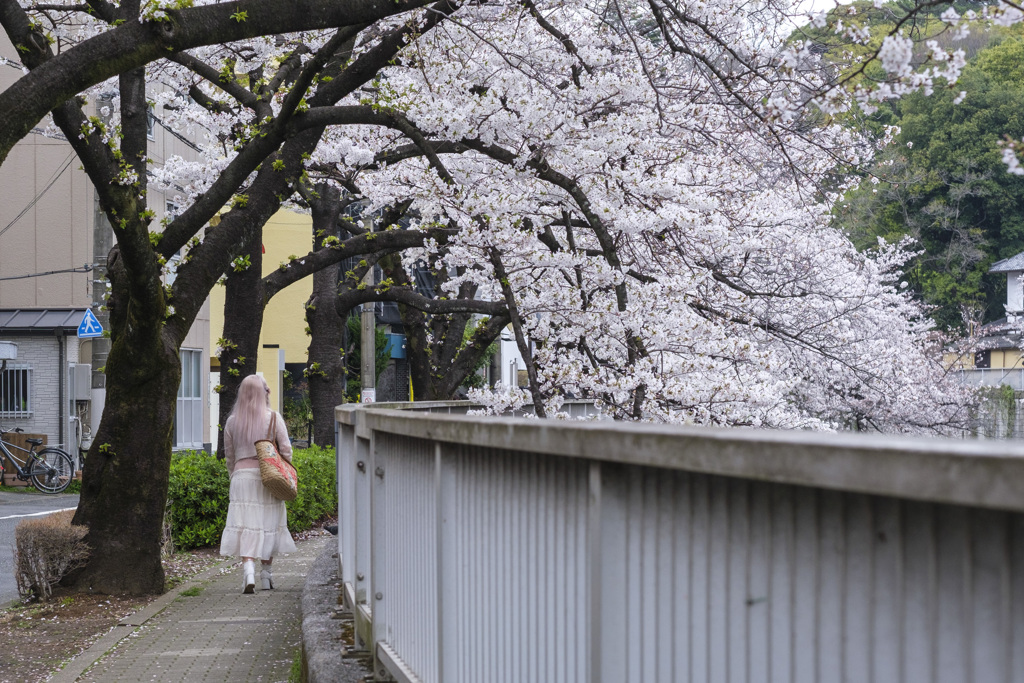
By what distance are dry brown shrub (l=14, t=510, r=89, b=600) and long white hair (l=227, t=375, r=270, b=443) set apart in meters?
1.48

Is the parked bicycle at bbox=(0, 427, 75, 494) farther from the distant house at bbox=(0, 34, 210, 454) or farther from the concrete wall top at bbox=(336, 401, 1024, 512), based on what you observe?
the concrete wall top at bbox=(336, 401, 1024, 512)

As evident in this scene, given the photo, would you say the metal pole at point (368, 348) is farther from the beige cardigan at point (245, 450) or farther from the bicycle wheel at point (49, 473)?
the beige cardigan at point (245, 450)

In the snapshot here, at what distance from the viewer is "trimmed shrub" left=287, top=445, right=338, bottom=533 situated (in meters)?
14.9

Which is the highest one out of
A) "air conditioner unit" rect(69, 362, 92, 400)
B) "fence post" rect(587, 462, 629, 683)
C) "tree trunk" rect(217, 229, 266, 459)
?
"tree trunk" rect(217, 229, 266, 459)

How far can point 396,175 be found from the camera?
16609mm

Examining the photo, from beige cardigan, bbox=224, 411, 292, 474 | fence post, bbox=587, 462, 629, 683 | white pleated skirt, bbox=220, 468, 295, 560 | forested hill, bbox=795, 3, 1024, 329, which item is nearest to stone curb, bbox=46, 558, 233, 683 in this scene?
white pleated skirt, bbox=220, 468, 295, 560

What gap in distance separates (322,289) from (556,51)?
17.8 feet

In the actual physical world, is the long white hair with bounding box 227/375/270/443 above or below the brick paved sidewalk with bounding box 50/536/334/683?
above

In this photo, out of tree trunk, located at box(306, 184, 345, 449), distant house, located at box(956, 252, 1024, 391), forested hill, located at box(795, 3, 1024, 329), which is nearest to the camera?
tree trunk, located at box(306, 184, 345, 449)

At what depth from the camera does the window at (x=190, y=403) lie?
1132 inches

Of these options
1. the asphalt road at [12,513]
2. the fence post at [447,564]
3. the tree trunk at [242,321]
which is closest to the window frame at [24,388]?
the asphalt road at [12,513]

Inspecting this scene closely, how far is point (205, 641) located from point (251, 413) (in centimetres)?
260

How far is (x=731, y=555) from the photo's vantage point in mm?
1646

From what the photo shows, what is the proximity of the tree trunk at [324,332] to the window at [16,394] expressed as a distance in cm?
1134
